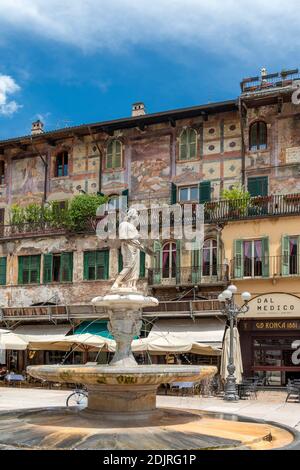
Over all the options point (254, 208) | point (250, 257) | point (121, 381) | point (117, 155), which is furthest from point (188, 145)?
point (121, 381)

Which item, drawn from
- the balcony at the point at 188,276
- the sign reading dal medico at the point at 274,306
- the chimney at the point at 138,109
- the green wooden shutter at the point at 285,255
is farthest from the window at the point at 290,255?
the chimney at the point at 138,109

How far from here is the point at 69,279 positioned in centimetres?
3025

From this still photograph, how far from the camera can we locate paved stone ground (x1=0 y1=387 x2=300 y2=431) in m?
16.5

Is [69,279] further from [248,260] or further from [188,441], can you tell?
[188,441]

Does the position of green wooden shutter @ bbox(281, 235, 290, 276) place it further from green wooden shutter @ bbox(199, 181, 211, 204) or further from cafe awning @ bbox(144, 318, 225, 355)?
green wooden shutter @ bbox(199, 181, 211, 204)

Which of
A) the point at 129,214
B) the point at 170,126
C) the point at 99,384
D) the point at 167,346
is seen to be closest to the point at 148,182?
the point at 170,126

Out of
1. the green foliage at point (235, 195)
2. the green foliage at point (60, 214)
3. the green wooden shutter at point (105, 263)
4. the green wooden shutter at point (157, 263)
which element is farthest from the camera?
the green foliage at point (60, 214)

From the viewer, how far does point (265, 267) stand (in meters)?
26.5

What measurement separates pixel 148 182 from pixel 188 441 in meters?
23.4

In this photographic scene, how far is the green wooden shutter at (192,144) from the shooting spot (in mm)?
30141

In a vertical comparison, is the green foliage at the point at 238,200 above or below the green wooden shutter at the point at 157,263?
above

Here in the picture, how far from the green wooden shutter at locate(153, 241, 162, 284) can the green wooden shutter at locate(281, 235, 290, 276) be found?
5510mm

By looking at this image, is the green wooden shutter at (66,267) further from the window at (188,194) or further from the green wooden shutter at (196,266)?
the green wooden shutter at (196,266)

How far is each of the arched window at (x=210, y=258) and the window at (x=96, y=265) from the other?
15.2ft
